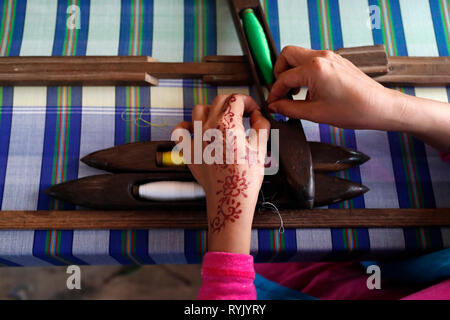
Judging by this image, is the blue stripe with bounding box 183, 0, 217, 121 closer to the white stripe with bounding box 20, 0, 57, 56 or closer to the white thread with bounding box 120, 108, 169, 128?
the white thread with bounding box 120, 108, 169, 128

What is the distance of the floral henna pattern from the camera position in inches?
23.3

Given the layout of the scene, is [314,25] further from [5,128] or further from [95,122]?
[5,128]

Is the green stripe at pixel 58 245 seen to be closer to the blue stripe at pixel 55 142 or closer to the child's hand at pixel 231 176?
the blue stripe at pixel 55 142

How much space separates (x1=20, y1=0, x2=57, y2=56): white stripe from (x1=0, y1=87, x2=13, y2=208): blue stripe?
125 mm

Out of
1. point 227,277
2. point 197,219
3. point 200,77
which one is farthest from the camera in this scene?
point 200,77

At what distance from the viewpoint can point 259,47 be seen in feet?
2.35

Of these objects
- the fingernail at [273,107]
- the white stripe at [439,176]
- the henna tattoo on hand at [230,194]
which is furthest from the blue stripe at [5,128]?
the white stripe at [439,176]

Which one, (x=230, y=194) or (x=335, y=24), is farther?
(x=335, y=24)

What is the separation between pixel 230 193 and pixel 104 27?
58 cm

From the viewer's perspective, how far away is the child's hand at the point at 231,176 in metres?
0.59

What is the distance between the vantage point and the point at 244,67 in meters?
0.77

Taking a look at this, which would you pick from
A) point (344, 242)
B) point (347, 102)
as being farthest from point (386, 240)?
point (347, 102)

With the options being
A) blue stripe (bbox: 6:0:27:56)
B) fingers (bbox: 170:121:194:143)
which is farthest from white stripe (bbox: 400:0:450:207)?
blue stripe (bbox: 6:0:27:56)

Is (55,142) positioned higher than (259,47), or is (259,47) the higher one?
(259,47)
